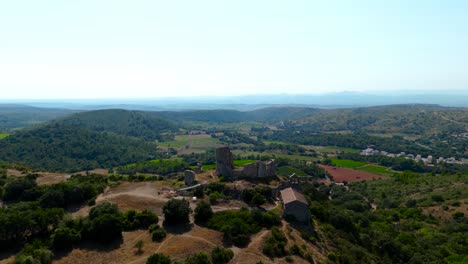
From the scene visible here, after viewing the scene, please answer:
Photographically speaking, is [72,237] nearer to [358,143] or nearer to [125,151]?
[125,151]

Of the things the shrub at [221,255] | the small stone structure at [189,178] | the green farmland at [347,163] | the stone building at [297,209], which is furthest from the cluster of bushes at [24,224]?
the green farmland at [347,163]

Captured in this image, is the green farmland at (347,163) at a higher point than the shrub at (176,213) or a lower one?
lower

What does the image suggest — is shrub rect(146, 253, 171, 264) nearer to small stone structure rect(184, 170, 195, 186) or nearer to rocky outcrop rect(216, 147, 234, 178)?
small stone structure rect(184, 170, 195, 186)

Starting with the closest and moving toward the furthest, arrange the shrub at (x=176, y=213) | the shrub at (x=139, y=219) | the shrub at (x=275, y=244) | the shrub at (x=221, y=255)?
the shrub at (x=221, y=255), the shrub at (x=275, y=244), the shrub at (x=139, y=219), the shrub at (x=176, y=213)

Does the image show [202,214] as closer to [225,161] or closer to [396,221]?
[225,161]

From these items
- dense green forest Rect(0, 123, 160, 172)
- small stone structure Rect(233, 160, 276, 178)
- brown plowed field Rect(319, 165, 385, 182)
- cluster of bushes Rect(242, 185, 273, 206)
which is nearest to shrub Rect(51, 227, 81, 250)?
cluster of bushes Rect(242, 185, 273, 206)

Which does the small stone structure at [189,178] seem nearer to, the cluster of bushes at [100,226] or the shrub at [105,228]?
the cluster of bushes at [100,226]
